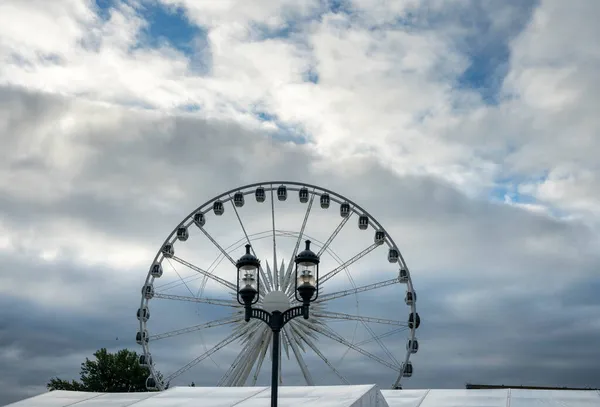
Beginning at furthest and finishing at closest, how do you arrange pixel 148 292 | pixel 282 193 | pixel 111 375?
pixel 111 375
pixel 282 193
pixel 148 292

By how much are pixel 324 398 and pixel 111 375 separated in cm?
4769

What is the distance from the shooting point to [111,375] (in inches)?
2584

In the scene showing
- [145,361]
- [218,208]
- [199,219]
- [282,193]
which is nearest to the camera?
[145,361]

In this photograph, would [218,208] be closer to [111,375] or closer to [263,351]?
[263,351]

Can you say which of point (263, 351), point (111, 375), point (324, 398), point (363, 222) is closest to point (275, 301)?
point (263, 351)

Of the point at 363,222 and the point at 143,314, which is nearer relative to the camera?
the point at 143,314

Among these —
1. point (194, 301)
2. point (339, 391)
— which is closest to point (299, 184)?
point (194, 301)

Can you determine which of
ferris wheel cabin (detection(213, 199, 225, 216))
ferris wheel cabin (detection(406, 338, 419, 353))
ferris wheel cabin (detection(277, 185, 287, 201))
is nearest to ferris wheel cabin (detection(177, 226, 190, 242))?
ferris wheel cabin (detection(213, 199, 225, 216))

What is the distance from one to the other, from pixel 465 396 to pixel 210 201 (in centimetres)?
1754

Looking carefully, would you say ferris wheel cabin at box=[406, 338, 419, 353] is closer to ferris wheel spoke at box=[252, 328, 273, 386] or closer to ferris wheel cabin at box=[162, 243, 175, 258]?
ferris wheel spoke at box=[252, 328, 273, 386]

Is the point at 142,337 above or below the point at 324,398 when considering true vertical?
above

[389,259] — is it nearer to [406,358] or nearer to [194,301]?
[406,358]

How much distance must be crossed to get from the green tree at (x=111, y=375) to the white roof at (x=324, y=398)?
39.0 m

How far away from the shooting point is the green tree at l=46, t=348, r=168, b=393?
64.9m
